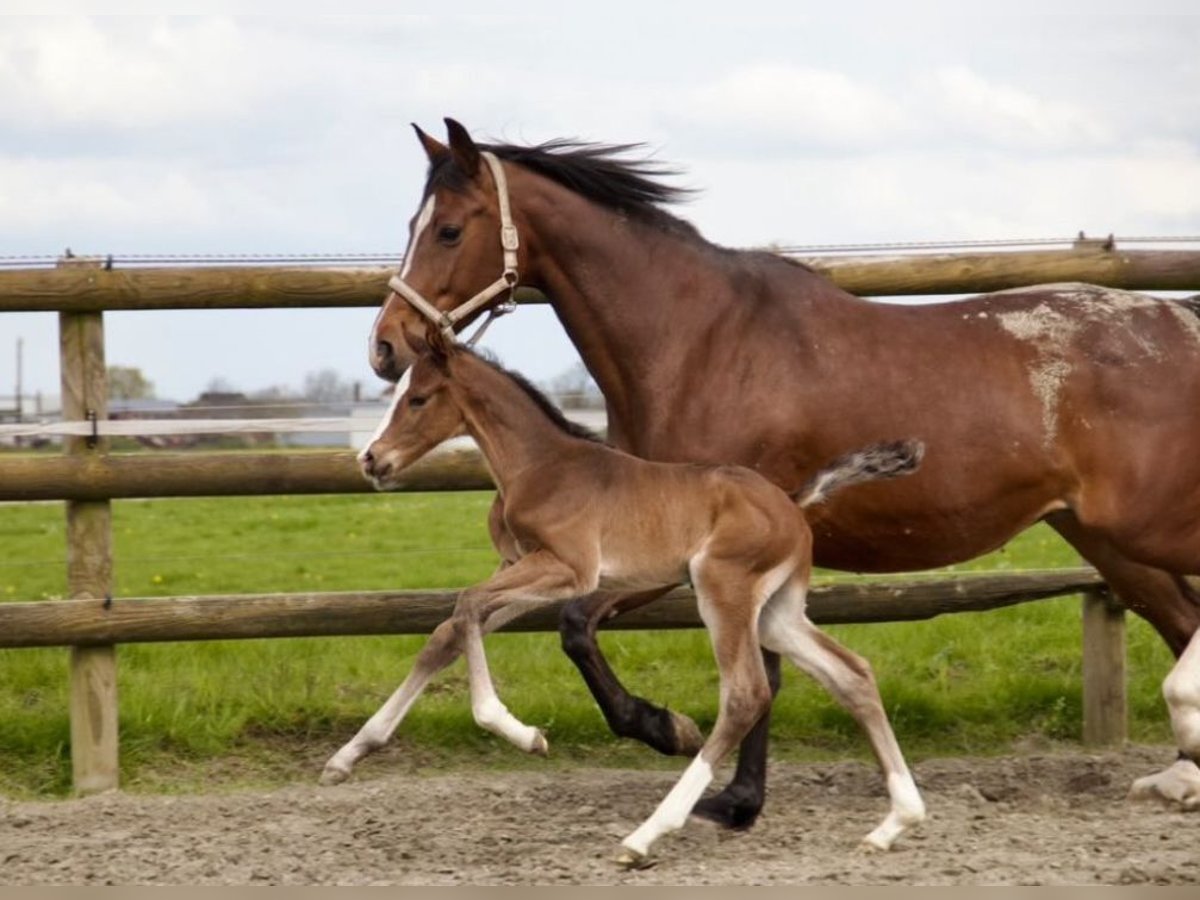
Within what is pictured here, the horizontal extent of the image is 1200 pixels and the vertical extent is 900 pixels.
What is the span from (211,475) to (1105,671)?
3.33 m

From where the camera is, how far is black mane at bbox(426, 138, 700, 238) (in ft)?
18.5

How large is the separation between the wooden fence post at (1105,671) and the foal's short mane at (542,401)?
2.33 meters

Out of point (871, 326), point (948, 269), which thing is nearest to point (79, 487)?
point (871, 326)

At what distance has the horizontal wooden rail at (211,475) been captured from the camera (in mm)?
6094

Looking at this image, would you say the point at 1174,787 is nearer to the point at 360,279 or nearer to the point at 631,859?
the point at 631,859

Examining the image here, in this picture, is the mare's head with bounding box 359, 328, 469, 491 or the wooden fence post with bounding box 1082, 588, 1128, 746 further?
the wooden fence post with bounding box 1082, 588, 1128, 746

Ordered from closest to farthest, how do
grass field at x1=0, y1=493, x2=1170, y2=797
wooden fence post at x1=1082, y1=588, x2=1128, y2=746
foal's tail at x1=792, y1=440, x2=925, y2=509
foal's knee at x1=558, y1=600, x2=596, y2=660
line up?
foal's tail at x1=792, y1=440, x2=925, y2=509 → foal's knee at x1=558, y1=600, x2=596, y2=660 → grass field at x1=0, y1=493, x2=1170, y2=797 → wooden fence post at x1=1082, y1=588, x2=1128, y2=746

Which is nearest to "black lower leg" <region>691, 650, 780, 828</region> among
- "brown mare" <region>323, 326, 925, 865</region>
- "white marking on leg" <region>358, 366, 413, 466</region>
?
"brown mare" <region>323, 326, 925, 865</region>

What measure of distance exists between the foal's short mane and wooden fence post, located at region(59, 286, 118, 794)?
156cm

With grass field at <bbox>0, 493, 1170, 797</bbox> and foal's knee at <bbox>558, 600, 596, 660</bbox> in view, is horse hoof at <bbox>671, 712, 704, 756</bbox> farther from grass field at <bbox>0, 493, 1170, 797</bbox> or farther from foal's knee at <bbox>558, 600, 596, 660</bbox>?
grass field at <bbox>0, 493, 1170, 797</bbox>

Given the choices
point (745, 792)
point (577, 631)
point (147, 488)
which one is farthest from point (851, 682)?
point (147, 488)

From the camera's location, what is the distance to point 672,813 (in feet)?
15.5

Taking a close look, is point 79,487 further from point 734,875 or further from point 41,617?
point 734,875

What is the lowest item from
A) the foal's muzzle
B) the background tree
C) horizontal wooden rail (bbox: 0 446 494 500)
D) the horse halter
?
the background tree
